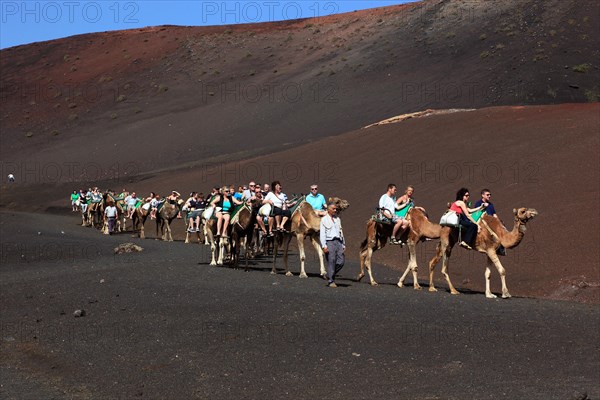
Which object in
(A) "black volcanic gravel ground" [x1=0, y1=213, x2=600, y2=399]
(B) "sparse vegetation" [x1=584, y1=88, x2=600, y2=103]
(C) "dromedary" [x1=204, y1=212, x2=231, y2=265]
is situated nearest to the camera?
(A) "black volcanic gravel ground" [x1=0, y1=213, x2=600, y2=399]

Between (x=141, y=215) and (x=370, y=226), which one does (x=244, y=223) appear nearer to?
(x=370, y=226)

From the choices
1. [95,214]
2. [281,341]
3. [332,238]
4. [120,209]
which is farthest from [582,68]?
[281,341]

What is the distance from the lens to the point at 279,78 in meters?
98.8

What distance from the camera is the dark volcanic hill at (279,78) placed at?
7316cm

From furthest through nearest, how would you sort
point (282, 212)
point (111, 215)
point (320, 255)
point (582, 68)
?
point (582, 68) → point (111, 215) → point (282, 212) → point (320, 255)

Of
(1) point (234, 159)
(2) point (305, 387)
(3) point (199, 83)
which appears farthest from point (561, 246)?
(3) point (199, 83)

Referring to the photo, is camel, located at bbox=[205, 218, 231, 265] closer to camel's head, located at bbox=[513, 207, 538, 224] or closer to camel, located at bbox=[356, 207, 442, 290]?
camel, located at bbox=[356, 207, 442, 290]

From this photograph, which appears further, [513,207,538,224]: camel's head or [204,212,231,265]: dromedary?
[204,212,231,265]: dromedary

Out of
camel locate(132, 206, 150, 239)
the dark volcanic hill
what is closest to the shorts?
camel locate(132, 206, 150, 239)

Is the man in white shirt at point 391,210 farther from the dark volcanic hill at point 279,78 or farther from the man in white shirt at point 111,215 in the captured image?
the dark volcanic hill at point 279,78

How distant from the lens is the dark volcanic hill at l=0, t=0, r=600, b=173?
7316 cm

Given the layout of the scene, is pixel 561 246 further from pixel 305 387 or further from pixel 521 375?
pixel 305 387

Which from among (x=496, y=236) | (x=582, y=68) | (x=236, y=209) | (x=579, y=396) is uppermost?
(x=582, y=68)

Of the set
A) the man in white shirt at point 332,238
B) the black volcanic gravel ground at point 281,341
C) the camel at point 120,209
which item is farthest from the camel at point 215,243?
the camel at point 120,209
